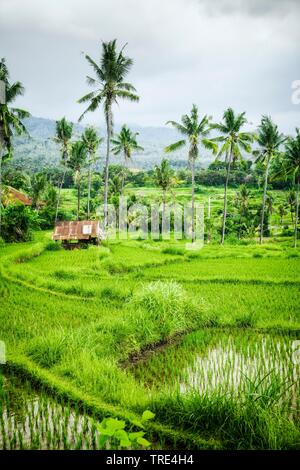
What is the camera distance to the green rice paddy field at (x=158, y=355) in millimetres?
4012

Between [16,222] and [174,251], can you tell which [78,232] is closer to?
[16,222]

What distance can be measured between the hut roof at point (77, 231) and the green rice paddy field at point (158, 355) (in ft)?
23.5

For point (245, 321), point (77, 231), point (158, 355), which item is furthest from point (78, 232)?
point (158, 355)

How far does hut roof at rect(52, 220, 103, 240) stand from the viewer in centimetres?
2008

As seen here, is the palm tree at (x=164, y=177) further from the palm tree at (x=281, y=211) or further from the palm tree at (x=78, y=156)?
the palm tree at (x=281, y=211)

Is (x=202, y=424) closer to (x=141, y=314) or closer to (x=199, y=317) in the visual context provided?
(x=141, y=314)

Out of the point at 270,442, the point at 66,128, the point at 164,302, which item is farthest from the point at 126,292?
the point at 66,128

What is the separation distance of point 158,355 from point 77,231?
48.1ft

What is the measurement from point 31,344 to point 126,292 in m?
3.97

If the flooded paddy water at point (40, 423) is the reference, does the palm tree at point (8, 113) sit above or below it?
above

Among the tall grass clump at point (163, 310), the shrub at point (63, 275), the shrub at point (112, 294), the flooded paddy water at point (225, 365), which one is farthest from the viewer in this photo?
the shrub at point (63, 275)

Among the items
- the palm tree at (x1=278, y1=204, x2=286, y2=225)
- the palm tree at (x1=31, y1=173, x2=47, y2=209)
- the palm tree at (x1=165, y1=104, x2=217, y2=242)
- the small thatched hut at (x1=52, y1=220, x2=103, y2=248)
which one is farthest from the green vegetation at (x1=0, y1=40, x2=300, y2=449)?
the palm tree at (x1=278, y1=204, x2=286, y2=225)

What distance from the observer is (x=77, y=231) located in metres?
20.2

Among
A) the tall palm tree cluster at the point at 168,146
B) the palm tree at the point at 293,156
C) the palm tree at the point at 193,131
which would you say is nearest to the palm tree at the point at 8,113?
the tall palm tree cluster at the point at 168,146
